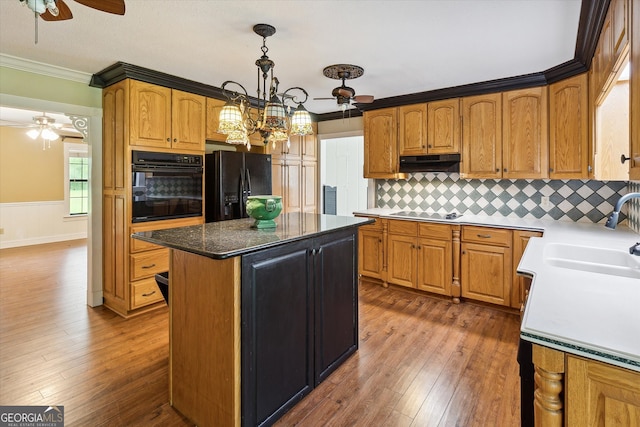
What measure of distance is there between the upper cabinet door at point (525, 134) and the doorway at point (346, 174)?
281cm

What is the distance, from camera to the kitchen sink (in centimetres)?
173

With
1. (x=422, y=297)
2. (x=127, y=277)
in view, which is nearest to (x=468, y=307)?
(x=422, y=297)

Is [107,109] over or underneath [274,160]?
over

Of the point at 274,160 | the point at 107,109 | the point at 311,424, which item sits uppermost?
the point at 107,109

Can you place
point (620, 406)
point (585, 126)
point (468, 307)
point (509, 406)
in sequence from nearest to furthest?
point (620, 406) → point (509, 406) → point (585, 126) → point (468, 307)

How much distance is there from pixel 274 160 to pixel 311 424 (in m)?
3.36

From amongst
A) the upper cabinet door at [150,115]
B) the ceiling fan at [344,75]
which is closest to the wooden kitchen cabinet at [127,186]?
the upper cabinet door at [150,115]

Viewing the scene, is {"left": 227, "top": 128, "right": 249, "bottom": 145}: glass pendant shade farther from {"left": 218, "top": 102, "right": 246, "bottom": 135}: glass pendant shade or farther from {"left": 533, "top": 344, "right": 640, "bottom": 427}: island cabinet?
{"left": 533, "top": 344, "right": 640, "bottom": 427}: island cabinet

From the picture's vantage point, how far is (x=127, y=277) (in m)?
3.22

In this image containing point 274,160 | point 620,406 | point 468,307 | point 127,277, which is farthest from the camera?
point 274,160

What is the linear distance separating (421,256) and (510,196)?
122 centimetres

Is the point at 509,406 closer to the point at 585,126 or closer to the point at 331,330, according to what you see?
the point at 331,330

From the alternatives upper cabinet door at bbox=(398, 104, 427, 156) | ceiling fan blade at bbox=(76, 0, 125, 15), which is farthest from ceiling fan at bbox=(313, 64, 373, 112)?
ceiling fan blade at bbox=(76, 0, 125, 15)

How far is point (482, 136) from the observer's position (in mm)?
3656
